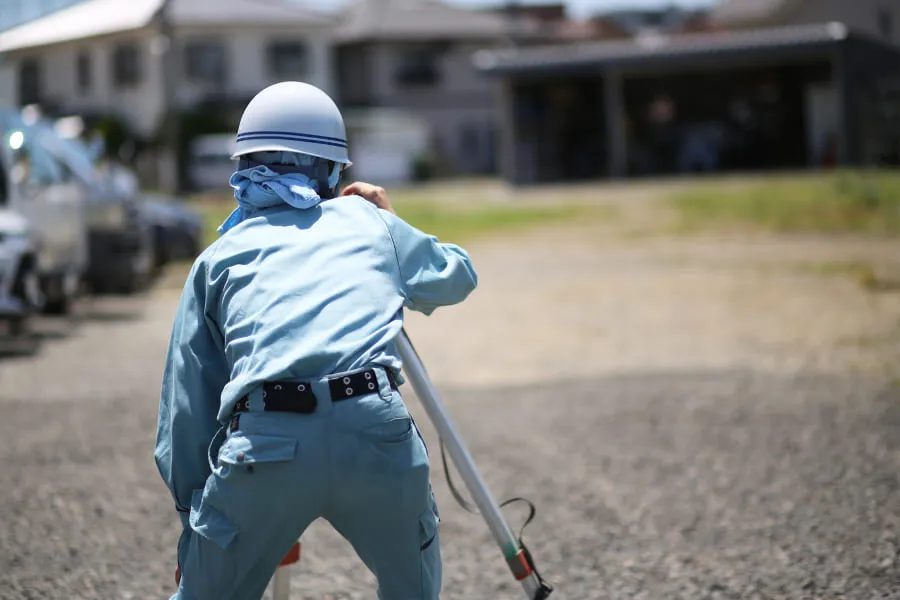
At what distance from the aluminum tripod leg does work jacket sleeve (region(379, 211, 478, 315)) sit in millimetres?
183

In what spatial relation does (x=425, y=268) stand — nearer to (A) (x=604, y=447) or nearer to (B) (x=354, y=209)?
(B) (x=354, y=209)

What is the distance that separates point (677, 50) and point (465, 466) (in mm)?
34910

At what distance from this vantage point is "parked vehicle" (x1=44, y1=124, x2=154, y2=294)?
48.1 feet

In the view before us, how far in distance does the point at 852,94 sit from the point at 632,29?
118ft

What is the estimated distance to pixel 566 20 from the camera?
65.8 metres

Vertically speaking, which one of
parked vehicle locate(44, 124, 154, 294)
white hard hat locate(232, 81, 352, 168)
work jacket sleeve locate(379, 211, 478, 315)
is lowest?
parked vehicle locate(44, 124, 154, 294)

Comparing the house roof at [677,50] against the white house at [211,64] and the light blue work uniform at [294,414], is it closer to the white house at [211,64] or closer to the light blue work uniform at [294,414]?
the white house at [211,64]

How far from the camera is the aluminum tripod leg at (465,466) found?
3.33 meters

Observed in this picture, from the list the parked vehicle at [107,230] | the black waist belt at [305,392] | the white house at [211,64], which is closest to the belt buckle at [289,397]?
the black waist belt at [305,392]

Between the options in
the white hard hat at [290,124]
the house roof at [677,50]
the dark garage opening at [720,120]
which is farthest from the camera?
the dark garage opening at [720,120]

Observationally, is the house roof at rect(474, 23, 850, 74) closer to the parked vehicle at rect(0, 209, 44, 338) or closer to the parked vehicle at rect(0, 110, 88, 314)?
the parked vehicle at rect(0, 110, 88, 314)

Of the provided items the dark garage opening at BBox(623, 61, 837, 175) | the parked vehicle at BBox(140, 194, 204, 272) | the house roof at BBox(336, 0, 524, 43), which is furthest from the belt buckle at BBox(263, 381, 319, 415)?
the house roof at BBox(336, 0, 524, 43)

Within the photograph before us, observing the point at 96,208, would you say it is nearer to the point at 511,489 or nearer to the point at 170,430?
the point at 511,489

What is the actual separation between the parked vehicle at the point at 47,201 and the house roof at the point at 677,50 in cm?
2541
